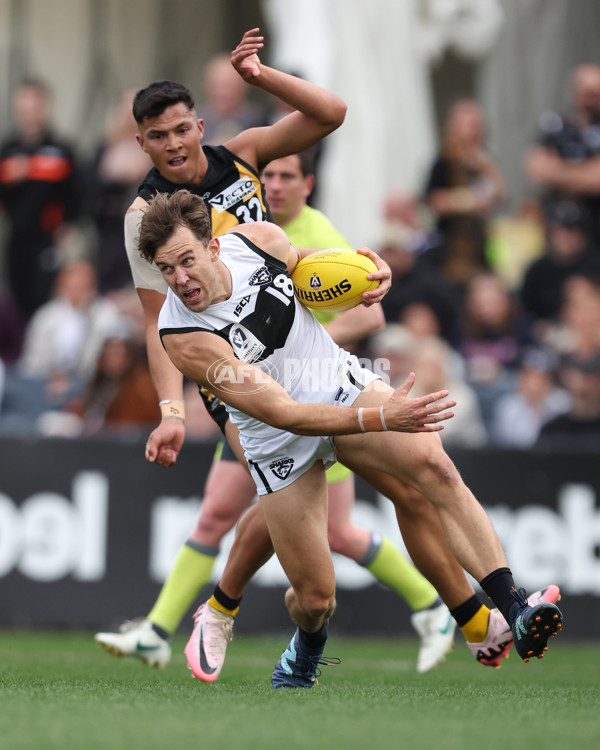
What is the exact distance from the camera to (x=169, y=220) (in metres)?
5.44

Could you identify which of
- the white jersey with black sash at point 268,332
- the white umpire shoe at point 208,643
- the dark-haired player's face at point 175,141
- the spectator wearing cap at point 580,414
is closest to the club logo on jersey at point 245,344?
the white jersey with black sash at point 268,332

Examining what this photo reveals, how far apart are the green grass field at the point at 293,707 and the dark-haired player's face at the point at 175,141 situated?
2.26 m

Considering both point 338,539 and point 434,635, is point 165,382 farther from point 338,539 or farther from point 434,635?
point 434,635

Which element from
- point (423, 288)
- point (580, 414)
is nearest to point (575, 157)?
point (423, 288)

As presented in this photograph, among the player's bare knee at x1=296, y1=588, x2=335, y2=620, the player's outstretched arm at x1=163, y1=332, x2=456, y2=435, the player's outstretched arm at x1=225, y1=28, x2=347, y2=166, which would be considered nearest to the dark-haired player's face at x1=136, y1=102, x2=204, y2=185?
the player's outstretched arm at x1=225, y1=28, x2=347, y2=166

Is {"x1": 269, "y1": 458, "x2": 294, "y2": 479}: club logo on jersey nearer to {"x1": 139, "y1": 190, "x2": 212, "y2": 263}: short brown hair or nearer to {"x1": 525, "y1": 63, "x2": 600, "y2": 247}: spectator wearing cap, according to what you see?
{"x1": 139, "y1": 190, "x2": 212, "y2": 263}: short brown hair

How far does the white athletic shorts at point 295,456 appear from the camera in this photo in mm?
5727

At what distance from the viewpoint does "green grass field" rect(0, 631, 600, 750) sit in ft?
14.0

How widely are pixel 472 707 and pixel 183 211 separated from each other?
7.33 feet

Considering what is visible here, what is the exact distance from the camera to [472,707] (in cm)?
518

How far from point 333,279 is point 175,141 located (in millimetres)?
961

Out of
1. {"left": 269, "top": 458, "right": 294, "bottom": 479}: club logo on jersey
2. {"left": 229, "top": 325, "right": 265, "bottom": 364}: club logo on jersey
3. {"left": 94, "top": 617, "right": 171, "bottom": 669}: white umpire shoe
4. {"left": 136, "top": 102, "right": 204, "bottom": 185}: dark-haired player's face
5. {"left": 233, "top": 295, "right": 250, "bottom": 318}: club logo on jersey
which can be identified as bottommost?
{"left": 94, "top": 617, "right": 171, "bottom": 669}: white umpire shoe

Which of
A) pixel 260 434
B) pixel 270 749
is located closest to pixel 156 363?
pixel 260 434

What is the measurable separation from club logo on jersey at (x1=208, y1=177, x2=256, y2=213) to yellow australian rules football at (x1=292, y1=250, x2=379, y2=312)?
1.88 feet
